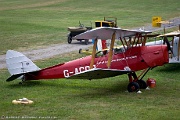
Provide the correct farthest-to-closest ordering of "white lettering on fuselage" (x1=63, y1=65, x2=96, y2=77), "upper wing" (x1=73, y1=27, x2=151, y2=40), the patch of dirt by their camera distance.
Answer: the patch of dirt
"white lettering on fuselage" (x1=63, y1=65, x2=96, y2=77)
"upper wing" (x1=73, y1=27, x2=151, y2=40)

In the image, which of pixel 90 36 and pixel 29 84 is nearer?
pixel 90 36

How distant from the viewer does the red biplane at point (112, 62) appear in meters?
13.5

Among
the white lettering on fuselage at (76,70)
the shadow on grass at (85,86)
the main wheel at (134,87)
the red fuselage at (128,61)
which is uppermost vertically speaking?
the red fuselage at (128,61)

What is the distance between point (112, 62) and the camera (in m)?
14.1

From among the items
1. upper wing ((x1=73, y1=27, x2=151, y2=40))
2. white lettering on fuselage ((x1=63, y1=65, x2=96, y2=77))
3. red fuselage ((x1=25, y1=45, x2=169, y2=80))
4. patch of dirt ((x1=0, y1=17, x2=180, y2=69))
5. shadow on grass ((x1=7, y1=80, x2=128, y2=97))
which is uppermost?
upper wing ((x1=73, y1=27, x2=151, y2=40))

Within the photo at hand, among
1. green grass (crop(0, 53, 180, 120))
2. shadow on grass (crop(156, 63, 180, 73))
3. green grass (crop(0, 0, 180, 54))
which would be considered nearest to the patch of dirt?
green grass (crop(0, 0, 180, 54))

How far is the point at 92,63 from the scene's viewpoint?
1374cm

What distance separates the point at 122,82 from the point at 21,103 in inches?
185

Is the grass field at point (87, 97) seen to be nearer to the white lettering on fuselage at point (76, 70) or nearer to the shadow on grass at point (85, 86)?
the shadow on grass at point (85, 86)

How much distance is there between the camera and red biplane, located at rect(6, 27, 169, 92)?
44.3 feet

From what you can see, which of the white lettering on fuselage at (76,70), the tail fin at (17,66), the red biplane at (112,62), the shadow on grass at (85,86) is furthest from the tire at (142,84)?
the tail fin at (17,66)

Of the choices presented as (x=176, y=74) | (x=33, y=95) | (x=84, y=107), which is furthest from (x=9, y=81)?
(x=176, y=74)

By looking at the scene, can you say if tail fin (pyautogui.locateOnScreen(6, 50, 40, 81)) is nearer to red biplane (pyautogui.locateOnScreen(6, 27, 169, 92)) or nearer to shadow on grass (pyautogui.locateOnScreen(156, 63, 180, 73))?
red biplane (pyautogui.locateOnScreen(6, 27, 169, 92))

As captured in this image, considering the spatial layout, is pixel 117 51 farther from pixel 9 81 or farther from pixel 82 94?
pixel 9 81
